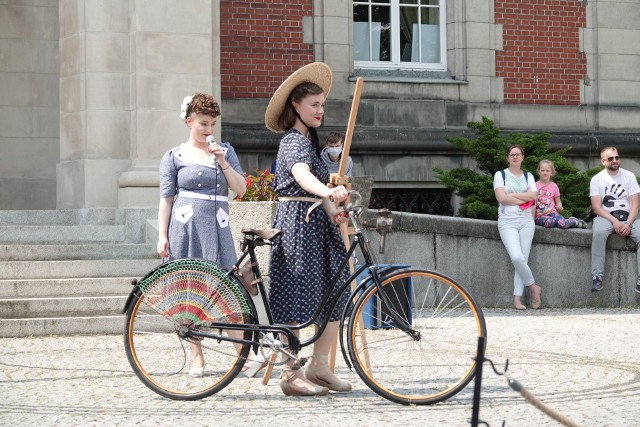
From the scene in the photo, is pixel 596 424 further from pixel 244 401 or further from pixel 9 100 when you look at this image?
pixel 9 100

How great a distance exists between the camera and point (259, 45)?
50.1 feet

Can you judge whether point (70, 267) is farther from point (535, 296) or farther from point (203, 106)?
point (535, 296)

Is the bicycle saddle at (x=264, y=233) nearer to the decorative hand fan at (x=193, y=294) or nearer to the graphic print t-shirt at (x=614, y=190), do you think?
the decorative hand fan at (x=193, y=294)

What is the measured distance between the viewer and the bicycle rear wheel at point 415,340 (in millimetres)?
6336

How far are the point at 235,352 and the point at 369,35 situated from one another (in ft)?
33.1

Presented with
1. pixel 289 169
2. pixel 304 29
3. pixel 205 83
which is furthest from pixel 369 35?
pixel 289 169

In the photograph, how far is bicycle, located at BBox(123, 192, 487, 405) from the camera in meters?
6.40

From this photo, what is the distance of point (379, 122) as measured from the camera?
51.4ft

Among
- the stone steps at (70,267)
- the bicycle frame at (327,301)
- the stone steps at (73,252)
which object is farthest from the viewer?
the stone steps at (73,252)

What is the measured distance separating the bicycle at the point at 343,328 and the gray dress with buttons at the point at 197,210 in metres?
0.59

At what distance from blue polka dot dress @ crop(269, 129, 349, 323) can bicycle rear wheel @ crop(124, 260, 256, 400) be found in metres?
0.27

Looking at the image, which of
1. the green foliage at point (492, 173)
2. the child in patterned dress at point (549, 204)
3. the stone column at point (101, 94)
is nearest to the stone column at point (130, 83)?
the stone column at point (101, 94)

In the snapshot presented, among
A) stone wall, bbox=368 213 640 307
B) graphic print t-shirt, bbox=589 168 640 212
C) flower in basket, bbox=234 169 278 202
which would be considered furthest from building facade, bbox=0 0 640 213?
graphic print t-shirt, bbox=589 168 640 212

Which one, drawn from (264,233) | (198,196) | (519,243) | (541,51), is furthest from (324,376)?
(541,51)
